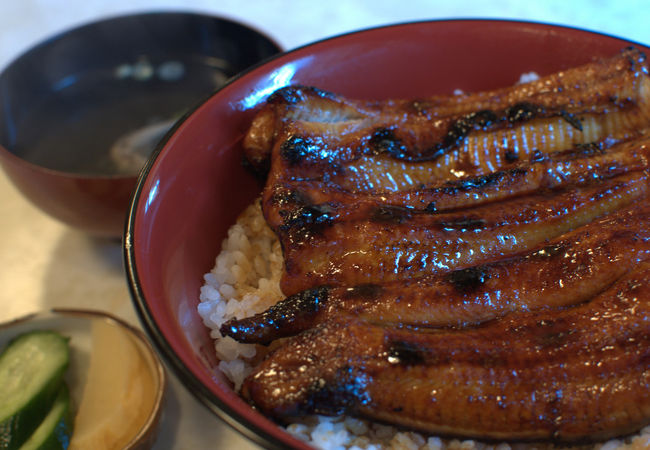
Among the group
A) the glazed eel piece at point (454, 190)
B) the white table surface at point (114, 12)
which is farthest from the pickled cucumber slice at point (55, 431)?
the glazed eel piece at point (454, 190)

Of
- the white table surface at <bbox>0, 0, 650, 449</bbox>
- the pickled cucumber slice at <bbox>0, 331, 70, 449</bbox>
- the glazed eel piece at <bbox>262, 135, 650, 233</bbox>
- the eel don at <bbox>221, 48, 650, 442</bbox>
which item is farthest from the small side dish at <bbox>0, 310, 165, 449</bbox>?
the glazed eel piece at <bbox>262, 135, 650, 233</bbox>

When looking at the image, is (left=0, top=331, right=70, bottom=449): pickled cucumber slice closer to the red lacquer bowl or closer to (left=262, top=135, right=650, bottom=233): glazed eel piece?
the red lacquer bowl

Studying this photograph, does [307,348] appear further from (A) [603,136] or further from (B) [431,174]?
(A) [603,136]

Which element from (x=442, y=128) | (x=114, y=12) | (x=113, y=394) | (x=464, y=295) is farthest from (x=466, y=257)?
(x=114, y=12)

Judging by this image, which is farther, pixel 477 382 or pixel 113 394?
pixel 113 394

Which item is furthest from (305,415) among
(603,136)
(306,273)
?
(603,136)

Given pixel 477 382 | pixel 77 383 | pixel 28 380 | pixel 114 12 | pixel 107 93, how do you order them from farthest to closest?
pixel 114 12
pixel 107 93
pixel 77 383
pixel 28 380
pixel 477 382

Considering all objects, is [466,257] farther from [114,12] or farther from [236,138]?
[114,12]
